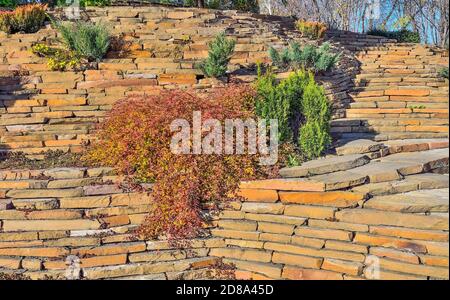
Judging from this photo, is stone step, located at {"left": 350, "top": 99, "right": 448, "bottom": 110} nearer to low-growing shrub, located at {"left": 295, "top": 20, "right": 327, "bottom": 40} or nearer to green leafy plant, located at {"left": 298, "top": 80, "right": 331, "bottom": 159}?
green leafy plant, located at {"left": 298, "top": 80, "right": 331, "bottom": 159}

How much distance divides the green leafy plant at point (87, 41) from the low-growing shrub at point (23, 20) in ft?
4.12

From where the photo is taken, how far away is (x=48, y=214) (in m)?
4.18

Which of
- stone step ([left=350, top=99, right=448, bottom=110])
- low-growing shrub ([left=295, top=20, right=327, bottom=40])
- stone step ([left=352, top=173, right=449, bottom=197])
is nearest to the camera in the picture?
stone step ([left=352, top=173, right=449, bottom=197])

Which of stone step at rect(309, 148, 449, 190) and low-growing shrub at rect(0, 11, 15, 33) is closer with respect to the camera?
stone step at rect(309, 148, 449, 190)

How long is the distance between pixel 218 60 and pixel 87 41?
2.14 meters

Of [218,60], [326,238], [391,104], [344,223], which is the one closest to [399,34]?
[391,104]

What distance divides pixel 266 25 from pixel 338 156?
5293 millimetres

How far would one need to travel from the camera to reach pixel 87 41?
6.56m

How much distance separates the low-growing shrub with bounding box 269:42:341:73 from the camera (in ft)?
23.3

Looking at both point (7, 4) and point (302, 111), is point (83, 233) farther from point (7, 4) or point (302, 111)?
point (7, 4)

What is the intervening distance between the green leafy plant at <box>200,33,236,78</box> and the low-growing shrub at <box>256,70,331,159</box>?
1.54 meters

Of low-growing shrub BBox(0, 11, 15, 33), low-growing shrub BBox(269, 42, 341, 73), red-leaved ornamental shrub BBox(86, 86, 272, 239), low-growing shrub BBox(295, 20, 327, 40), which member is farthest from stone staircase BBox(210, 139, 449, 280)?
low-growing shrub BBox(295, 20, 327, 40)

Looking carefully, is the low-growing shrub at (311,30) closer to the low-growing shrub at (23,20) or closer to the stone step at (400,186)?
the low-growing shrub at (23,20)
